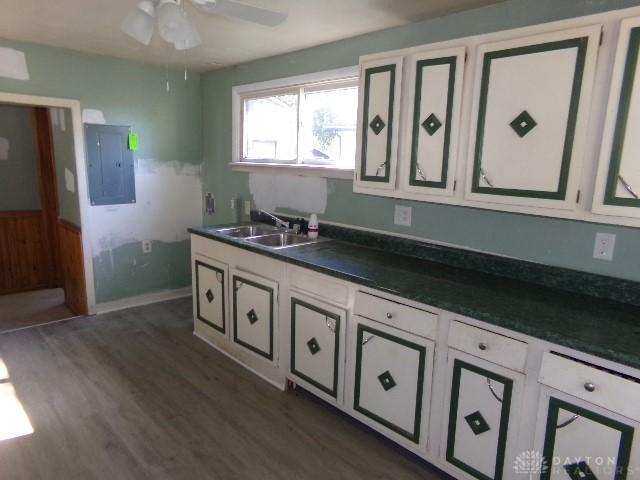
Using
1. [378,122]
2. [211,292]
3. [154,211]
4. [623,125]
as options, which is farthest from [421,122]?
[154,211]

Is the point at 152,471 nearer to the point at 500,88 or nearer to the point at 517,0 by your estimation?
the point at 500,88

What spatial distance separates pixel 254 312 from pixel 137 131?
6.98 feet

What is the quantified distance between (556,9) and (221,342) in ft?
9.21

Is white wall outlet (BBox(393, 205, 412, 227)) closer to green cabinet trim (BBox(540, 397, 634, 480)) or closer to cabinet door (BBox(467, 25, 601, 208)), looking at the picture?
cabinet door (BBox(467, 25, 601, 208))

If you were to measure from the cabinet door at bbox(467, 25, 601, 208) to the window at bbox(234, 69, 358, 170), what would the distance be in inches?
46.0

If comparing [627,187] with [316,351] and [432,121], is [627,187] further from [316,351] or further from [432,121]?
[316,351]

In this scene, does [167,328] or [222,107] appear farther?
[222,107]

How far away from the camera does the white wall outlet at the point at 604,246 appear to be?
185 centimetres

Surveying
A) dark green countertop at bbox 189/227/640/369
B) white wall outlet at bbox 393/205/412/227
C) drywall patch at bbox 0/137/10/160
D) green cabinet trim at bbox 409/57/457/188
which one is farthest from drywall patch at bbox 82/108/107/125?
green cabinet trim at bbox 409/57/457/188

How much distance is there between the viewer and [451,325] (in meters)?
1.77

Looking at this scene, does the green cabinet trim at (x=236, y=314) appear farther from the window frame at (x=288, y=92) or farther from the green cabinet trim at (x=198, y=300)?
the window frame at (x=288, y=92)

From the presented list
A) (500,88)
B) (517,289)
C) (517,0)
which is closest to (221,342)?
(517,289)

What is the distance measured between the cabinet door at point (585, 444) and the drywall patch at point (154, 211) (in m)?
3.54

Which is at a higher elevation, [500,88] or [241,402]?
[500,88]
